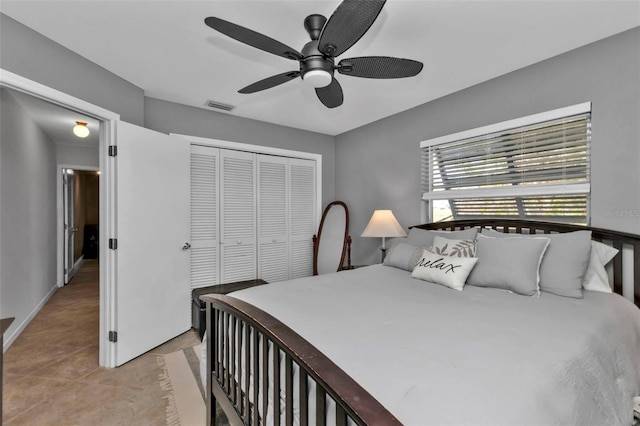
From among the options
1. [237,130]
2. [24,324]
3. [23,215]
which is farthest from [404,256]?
[23,215]

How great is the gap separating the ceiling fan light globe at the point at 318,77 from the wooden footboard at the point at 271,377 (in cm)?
133

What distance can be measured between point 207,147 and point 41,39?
1639 mm

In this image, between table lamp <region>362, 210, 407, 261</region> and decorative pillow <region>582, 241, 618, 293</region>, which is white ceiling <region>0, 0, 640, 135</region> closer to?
table lamp <region>362, 210, 407, 261</region>

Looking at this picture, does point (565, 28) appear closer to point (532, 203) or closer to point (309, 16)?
point (532, 203)

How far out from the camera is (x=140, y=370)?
2.42m

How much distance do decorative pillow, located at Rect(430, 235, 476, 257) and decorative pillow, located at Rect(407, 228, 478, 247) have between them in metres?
0.11

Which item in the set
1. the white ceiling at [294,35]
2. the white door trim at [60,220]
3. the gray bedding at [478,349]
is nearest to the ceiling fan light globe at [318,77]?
the white ceiling at [294,35]

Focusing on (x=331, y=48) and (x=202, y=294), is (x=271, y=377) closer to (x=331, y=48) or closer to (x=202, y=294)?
(x=331, y=48)

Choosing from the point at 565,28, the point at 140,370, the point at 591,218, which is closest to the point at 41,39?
the point at 140,370

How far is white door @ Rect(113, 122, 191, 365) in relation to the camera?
255cm

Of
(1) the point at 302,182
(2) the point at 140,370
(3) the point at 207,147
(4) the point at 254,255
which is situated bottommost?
(2) the point at 140,370

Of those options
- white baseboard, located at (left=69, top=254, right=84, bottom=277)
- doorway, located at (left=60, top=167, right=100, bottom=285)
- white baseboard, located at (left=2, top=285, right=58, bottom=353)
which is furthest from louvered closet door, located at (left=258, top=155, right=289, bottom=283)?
white baseboard, located at (left=69, top=254, right=84, bottom=277)

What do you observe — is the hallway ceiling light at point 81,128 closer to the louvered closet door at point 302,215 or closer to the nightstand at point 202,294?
the nightstand at point 202,294

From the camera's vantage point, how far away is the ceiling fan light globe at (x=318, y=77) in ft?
5.68
